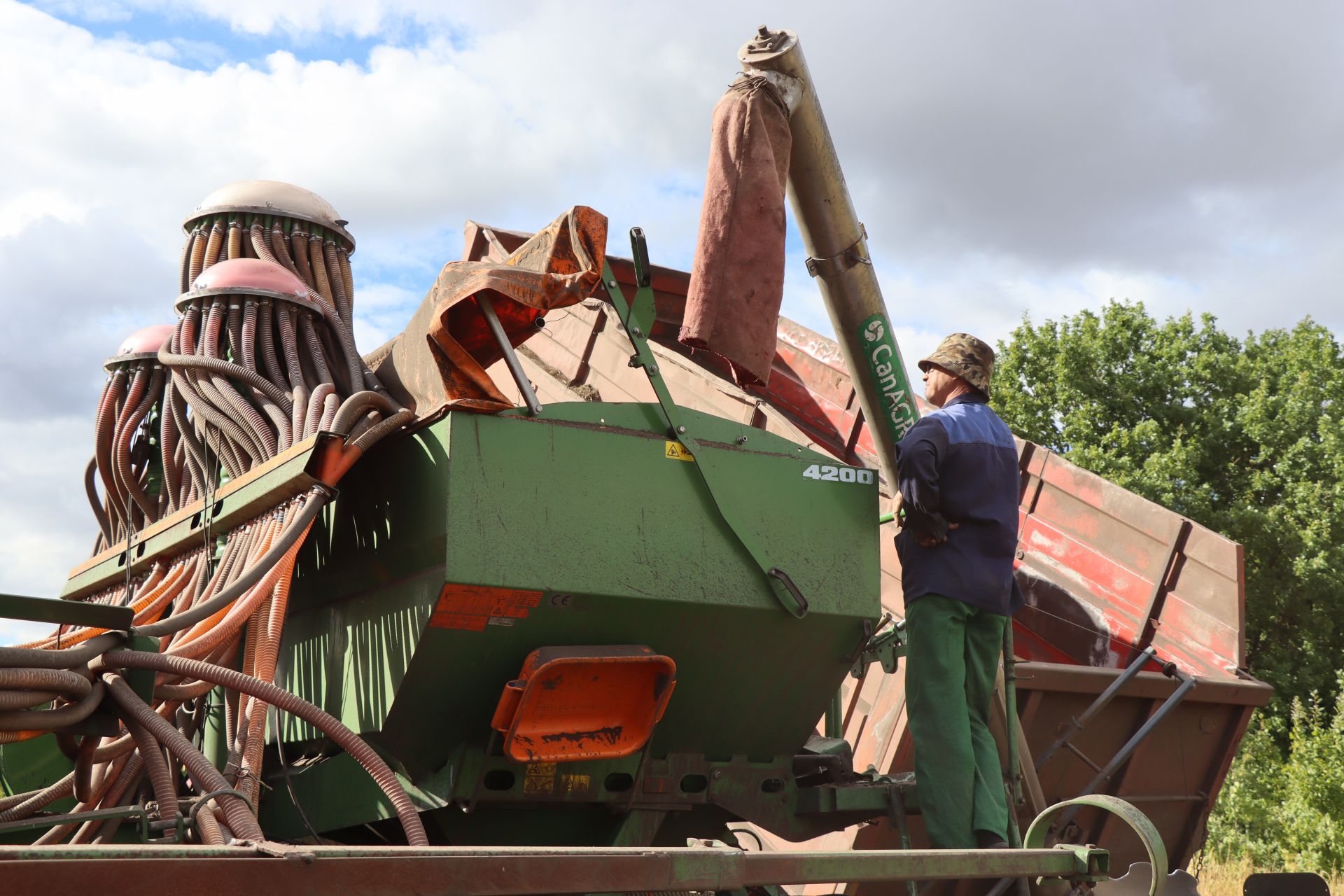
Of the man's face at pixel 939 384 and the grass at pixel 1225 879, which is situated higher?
the man's face at pixel 939 384

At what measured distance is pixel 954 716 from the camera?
3607 mm

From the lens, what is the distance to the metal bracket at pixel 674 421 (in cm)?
344

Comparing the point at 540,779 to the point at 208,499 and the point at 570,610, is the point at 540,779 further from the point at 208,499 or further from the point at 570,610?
the point at 208,499

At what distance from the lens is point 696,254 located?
3.87 m

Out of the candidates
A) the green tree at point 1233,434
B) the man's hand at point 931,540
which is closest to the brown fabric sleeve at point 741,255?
the man's hand at point 931,540

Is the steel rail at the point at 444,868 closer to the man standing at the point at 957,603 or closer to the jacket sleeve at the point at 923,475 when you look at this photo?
the man standing at the point at 957,603

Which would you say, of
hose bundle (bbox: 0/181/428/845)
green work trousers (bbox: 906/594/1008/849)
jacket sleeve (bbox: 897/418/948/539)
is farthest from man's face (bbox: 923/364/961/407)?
hose bundle (bbox: 0/181/428/845)

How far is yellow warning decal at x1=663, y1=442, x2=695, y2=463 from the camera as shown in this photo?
3.43 meters

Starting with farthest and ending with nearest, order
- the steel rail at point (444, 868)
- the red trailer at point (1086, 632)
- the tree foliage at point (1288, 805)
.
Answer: the tree foliage at point (1288, 805)
the red trailer at point (1086, 632)
the steel rail at point (444, 868)

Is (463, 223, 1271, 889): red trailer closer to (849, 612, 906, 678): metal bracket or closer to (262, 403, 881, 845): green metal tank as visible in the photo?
(849, 612, 906, 678): metal bracket

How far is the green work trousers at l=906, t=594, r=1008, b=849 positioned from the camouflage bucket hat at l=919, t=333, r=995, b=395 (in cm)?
74

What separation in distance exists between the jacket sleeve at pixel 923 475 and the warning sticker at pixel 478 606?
1171 millimetres

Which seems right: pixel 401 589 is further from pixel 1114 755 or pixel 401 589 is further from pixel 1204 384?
pixel 1204 384

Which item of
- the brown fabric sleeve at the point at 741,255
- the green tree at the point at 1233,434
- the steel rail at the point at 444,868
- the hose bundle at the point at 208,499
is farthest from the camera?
the green tree at the point at 1233,434
